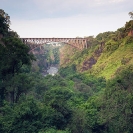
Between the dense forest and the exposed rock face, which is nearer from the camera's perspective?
the dense forest

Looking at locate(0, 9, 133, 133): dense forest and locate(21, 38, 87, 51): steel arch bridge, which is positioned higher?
locate(21, 38, 87, 51): steel arch bridge

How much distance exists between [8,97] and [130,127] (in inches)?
412

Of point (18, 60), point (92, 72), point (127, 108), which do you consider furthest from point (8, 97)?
point (92, 72)

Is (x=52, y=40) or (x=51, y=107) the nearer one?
(x=51, y=107)

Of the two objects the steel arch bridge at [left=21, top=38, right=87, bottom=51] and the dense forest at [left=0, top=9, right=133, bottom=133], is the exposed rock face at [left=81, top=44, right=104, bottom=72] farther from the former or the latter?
the dense forest at [left=0, top=9, right=133, bottom=133]

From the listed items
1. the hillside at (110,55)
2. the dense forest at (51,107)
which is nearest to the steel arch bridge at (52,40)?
the hillside at (110,55)

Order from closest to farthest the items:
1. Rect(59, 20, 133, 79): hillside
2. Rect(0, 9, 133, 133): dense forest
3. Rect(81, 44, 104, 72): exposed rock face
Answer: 1. Rect(0, 9, 133, 133): dense forest
2. Rect(59, 20, 133, 79): hillside
3. Rect(81, 44, 104, 72): exposed rock face

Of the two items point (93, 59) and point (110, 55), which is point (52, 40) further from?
point (110, 55)

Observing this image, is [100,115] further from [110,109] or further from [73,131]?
[73,131]

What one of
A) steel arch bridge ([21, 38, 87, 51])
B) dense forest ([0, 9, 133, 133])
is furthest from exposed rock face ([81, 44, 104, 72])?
dense forest ([0, 9, 133, 133])

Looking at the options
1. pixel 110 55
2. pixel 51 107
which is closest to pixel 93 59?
pixel 110 55

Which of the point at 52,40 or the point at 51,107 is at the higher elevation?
the point at 52,40

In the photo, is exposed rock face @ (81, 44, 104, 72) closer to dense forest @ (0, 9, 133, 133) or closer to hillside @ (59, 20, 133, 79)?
hillside @ (59, 20, 133, 79)

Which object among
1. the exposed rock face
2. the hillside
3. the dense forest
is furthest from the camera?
the exposed rock face
